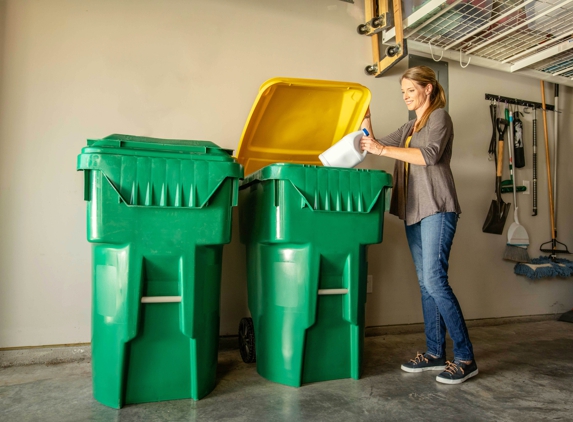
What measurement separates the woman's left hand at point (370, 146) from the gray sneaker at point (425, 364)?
1030 mm

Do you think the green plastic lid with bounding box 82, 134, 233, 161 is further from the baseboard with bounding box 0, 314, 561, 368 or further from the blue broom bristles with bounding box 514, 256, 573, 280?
the blue broom bristles with bounding box 514, 256, 573, 280

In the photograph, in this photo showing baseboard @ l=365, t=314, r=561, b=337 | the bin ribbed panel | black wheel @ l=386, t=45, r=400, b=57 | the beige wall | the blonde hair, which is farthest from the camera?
baseboard @ l=365, t=314, r=561, b=337

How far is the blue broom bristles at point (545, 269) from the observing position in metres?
3.16

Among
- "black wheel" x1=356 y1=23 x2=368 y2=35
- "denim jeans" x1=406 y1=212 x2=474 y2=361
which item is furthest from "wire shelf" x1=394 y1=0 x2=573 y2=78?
"denim jeans" x1=406 y1=212 x2=474 y2=361

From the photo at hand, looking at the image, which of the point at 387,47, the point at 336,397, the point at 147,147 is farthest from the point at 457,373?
the point at 387,47

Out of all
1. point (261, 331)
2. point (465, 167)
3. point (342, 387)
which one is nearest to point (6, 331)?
point (261, 331)

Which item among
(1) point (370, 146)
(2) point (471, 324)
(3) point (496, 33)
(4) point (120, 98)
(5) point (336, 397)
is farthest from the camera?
(2) point (471, 324)

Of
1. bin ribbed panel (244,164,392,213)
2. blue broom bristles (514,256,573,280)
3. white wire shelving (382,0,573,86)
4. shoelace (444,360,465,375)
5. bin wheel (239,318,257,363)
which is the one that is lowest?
shoelace (444,360,465,375)

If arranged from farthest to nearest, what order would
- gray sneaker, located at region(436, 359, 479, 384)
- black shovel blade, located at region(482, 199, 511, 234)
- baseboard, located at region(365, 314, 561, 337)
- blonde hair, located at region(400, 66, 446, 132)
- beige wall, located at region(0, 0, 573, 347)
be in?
1. black shovel blade, located at region(482, 199, 511, 234)
2. baseboard, located at region(365, 314, 561, 337)
3. beige wall, located at region(0, 0, 573, 347)
4. blonde hair, located at region(400, 66, 446, 132)
5. gray sneaker, located at region(436, 359, 479, 384)

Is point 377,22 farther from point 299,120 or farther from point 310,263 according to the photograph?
point 310,263

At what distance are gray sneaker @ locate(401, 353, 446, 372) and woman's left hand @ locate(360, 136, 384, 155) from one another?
40.6 inches

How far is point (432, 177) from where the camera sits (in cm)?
195

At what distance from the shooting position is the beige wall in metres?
2.11

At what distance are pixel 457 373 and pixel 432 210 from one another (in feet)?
2.42
